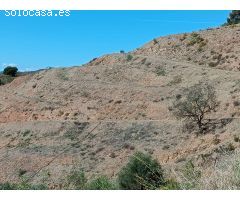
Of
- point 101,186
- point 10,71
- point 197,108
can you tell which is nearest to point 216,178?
point 101,186

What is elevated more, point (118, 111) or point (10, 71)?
point (10, 71)

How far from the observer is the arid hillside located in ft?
117

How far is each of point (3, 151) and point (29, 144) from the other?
2186 millimetres

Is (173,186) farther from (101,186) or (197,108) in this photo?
(197,108)

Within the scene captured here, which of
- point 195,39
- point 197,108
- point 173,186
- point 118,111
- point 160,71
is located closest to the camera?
point 173,186

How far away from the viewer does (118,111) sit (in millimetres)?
47906

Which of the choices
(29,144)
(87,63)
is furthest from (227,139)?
(87,63)

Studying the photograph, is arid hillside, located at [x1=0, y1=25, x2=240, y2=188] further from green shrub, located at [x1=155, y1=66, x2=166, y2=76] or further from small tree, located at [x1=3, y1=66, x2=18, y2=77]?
small tree, located at [x1=3, y1=66, x2=18, y2=77]

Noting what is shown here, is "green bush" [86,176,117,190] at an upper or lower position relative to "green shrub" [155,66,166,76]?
lower

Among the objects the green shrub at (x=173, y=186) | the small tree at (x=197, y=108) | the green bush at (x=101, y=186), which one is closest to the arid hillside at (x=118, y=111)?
the small tree at (x=197, y=108)

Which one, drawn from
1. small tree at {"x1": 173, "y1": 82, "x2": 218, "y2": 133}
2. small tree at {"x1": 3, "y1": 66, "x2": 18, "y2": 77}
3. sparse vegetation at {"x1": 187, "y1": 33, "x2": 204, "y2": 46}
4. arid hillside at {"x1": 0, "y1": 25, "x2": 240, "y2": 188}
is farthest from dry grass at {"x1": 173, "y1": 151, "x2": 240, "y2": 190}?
small tree at {"x1": 3, "y1": 66, "x2": 18, "y2": 77}

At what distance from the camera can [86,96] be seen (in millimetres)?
52719

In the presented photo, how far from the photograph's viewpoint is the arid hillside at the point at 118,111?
35.5m
